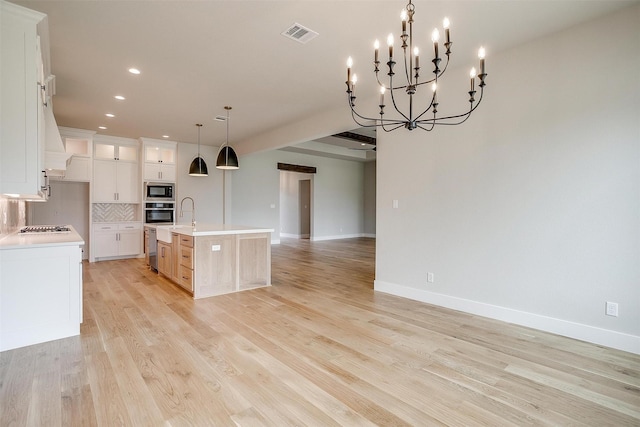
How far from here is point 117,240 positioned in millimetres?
6938

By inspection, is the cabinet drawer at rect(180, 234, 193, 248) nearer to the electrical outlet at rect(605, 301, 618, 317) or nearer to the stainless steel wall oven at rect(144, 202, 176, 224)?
the stainless steel wall oven at rect(144, 202, 176, 224)

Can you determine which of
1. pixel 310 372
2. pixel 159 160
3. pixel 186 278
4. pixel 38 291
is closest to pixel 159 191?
pixel 159 160

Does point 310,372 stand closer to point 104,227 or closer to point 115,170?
point 104,227

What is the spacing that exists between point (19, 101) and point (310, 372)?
309cm

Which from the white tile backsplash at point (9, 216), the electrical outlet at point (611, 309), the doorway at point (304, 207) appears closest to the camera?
the electrical outlet at point (611, 309)

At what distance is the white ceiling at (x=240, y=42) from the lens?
2547mm

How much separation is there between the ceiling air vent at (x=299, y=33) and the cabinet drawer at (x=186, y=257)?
2.83 m

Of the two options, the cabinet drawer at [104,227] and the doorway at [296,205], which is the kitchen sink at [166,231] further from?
the doorway at [296,205]

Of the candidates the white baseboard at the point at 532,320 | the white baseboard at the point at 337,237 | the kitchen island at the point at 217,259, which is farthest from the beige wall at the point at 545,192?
the white baseboard at the point at 337,237


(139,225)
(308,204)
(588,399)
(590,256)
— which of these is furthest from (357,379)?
(308,204)

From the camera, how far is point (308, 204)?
1153 centimetres

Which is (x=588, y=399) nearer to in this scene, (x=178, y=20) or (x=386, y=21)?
(x=386, y=21)

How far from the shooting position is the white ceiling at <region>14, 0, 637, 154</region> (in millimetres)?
2547

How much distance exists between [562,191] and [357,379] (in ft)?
8.34
